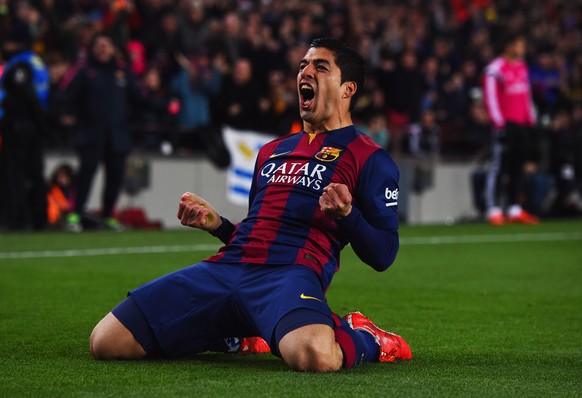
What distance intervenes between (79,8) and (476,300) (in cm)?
1045

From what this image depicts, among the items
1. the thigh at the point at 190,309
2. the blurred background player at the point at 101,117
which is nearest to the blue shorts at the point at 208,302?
the thigh at the point at 190,309

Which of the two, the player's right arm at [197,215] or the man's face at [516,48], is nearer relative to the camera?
the player's right arm at [197,215]

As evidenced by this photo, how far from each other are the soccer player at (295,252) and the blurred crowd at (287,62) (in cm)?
903

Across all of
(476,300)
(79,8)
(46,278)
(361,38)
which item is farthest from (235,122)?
(476,300)

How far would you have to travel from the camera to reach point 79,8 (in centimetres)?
1706

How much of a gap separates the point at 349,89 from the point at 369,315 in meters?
2.01

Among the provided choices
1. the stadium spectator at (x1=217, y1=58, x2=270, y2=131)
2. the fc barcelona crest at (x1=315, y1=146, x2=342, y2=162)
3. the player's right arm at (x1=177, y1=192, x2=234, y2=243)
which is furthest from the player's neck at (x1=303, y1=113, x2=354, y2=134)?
the stadium spectator at (x1=217, y1=58, x2=270, y2=131)

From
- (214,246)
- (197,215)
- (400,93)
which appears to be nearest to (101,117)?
(214,246)

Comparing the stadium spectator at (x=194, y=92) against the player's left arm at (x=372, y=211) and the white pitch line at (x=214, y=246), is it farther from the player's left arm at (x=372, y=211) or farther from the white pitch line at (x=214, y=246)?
the player's left arm at (x=372, y=211)

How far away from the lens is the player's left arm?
496 centimetres

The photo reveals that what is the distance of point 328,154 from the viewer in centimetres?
555

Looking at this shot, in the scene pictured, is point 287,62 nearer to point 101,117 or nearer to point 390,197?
point 101,117

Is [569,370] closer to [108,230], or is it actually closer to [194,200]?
[194,200]

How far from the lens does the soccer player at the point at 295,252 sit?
518 centimetres
